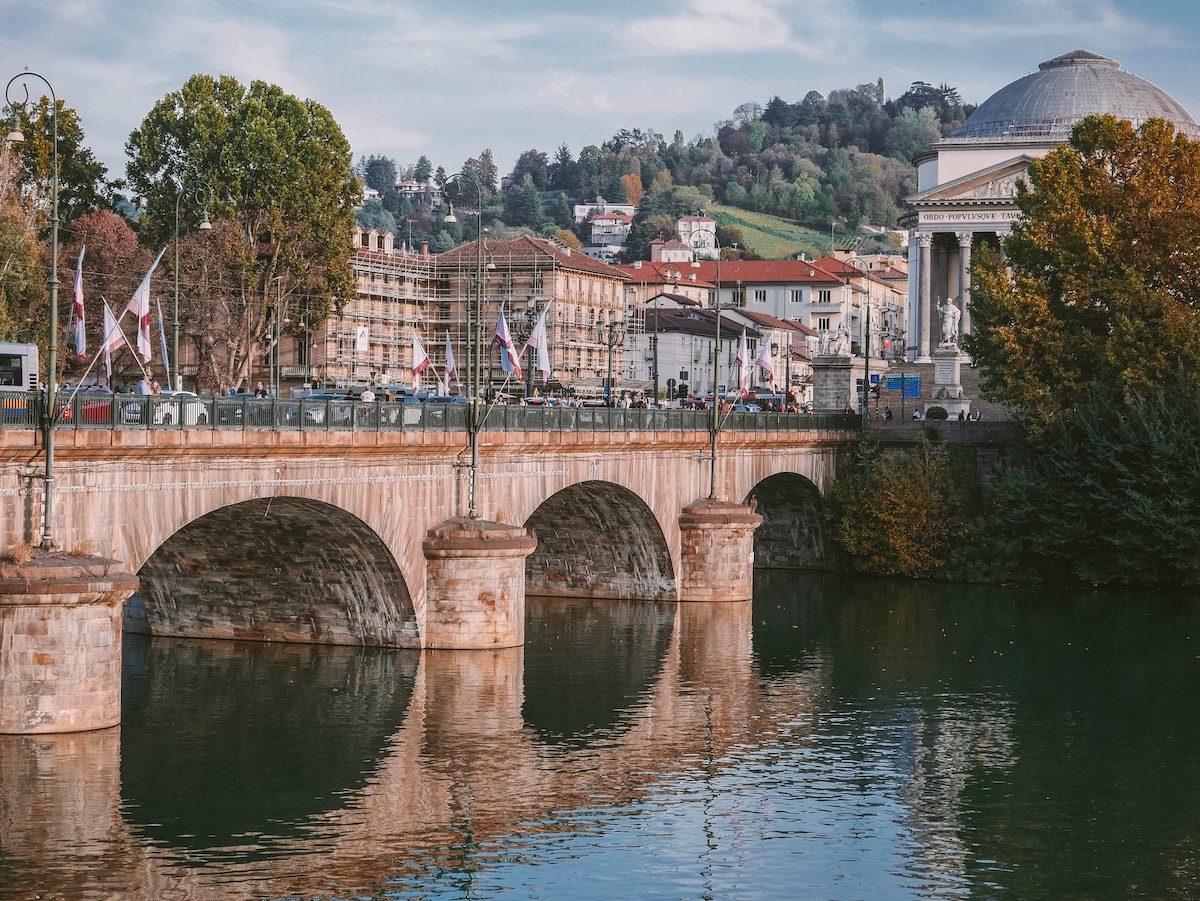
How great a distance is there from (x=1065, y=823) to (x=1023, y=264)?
4263 centimetres

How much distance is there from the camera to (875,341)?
190m

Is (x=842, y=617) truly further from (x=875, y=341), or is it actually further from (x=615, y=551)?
(x=875, y=341)

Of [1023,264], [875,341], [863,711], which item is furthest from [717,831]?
[875,341]

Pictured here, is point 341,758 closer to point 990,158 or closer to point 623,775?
point 623,775

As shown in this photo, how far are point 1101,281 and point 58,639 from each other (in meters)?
46.0

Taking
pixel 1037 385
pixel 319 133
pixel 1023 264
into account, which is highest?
pixel 319 133

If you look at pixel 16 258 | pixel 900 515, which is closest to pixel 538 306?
pixel 900 515

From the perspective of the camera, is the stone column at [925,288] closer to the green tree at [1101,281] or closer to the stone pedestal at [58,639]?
the green tree at [1101,281]

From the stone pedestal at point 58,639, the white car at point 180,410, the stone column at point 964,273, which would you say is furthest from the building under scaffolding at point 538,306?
the stone pedestal at point 58,639

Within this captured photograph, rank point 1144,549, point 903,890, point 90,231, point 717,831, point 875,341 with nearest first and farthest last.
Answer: point 903,890, point 717,831, point 1144,549, point 90,231, point 875,341

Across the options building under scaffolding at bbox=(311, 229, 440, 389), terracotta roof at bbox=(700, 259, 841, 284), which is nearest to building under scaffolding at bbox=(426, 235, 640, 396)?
building under scaffolding at bbox=(311, 229, 440, 389)

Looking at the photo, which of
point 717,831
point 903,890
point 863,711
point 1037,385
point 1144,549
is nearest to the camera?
point 903,890

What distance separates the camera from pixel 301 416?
37.8 m

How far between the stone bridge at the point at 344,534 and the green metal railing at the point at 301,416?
28 cm
